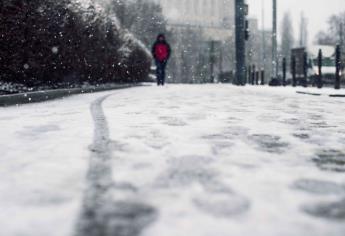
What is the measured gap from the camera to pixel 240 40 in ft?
60.7

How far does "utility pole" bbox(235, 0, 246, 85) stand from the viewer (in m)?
18.3

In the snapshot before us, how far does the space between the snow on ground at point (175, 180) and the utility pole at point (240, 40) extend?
14.1m

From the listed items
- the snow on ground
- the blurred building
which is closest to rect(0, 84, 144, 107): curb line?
the snow on ground

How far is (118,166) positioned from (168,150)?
630mm

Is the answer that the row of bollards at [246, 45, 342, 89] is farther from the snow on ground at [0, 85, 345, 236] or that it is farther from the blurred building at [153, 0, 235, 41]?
the blurred building at [153, 0, 235, 41]

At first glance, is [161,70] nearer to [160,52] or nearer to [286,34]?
[160,52]

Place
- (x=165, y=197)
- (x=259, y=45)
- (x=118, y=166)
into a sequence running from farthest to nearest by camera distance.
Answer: (x=259, y=45), (x=118, y=166), (x=165, y=197)

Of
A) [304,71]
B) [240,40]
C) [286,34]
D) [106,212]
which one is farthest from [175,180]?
[286,34]

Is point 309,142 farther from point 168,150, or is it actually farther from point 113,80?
point 113,80

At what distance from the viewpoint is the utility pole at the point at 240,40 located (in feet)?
60.0

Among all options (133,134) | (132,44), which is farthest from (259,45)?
(133,134)

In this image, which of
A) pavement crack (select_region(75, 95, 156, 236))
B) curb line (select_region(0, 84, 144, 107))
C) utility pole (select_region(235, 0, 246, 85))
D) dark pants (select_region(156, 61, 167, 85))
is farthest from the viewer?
utility pole (select_region(235, 0, 246, 85))

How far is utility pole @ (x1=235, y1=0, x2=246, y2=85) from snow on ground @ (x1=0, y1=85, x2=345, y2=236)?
46.3 feet

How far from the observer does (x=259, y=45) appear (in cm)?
8888
